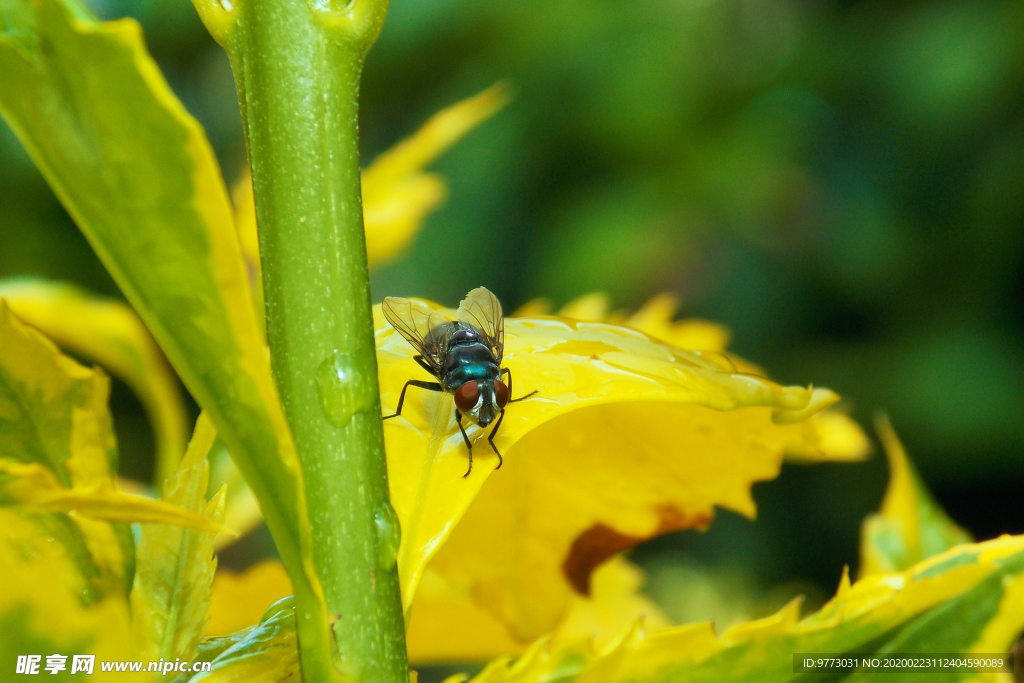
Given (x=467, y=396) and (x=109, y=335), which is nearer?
(x=467, y=396)

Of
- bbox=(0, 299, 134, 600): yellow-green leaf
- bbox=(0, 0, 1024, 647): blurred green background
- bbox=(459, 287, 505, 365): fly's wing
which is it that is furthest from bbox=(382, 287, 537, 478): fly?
bbox=(0, 0, 1024, 647): blurred green background

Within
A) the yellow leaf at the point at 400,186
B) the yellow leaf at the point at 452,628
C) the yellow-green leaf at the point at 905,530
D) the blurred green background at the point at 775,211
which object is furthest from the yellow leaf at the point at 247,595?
the blurred green background at the point at 775,211

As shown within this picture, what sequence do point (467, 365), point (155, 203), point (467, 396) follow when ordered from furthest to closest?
point (467, 365) → point (467, 396) → point (155, 203)

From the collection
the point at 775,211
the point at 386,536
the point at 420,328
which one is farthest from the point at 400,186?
the point at 775,211

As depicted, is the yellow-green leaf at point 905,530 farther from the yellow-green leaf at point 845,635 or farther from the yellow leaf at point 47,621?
the yellow leaf at point 47,621

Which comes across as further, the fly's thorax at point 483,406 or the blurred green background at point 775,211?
the blurred green background at point 775,211

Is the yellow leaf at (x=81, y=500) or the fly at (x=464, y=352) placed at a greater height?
the fly at (x=464, y=352)

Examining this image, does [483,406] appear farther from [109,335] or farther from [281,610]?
[109,335]
